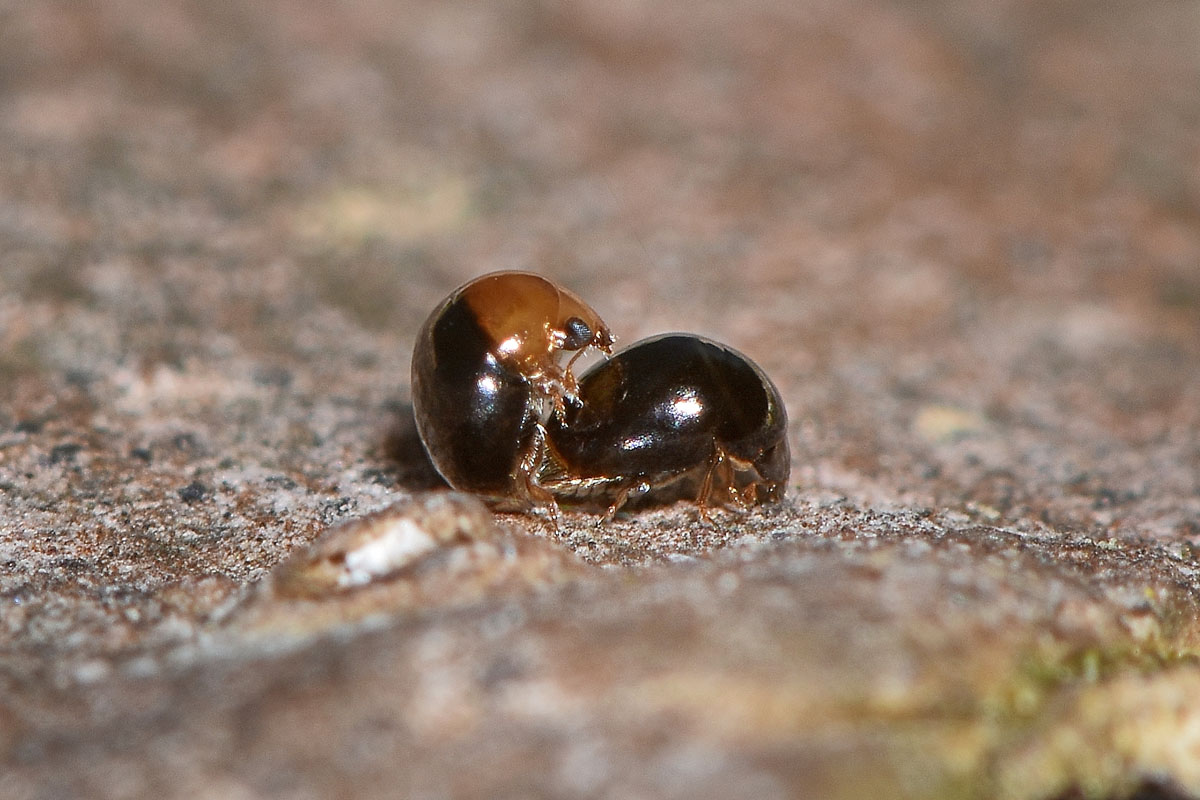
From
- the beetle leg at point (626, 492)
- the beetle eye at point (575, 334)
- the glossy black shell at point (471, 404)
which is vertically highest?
the beetle eye at point (575, 334)

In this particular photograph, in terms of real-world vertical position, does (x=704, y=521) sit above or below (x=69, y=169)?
below

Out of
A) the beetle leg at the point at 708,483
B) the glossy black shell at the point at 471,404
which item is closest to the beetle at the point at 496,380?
the glossy black shell at the point at 471,404

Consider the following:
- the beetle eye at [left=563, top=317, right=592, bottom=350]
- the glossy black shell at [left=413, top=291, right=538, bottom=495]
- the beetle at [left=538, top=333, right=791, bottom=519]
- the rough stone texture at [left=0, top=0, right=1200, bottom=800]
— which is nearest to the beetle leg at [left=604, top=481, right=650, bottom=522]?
the beetle at [left=538, top=333, right=791, bottom=519]

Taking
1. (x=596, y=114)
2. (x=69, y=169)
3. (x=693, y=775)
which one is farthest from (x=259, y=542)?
(x=596, y=114)

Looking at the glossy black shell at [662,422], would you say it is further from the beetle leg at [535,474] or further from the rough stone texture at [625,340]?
the rough stone texture at [625,340]

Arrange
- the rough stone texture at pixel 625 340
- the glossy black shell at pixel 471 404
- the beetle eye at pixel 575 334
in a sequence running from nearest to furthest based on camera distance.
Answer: the rough stone texture at pixel 625 340 < the glossy black shell at pixel 471 404 < the beetle eye at pixel 575 334

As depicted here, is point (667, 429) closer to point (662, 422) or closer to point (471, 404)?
point (662, 422)

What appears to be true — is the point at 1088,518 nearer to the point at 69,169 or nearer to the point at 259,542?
the point at 259,542

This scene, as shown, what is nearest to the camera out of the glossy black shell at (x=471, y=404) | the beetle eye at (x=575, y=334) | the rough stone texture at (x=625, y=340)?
the rough stone texture at (x=625, y=340)

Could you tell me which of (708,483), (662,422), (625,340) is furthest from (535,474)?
(625,340)
